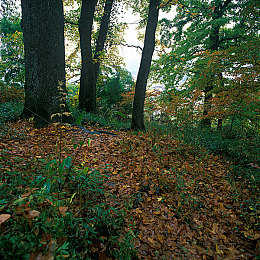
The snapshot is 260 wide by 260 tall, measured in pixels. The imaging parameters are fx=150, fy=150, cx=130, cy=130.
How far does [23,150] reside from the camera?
3258 mm

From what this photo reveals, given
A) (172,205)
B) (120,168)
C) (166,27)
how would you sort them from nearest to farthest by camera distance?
1. (172,205)
2. (120,168)
3. (166,27)

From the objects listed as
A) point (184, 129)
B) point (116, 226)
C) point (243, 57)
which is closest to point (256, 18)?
point (243, 57)

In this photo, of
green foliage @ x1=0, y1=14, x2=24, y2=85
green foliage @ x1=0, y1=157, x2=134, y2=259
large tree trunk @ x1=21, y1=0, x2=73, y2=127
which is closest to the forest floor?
green foliage @ x1=0, y1=157, x2=134, y2=259

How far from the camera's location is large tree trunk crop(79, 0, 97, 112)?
7279 mm

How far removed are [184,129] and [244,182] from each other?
2784mm

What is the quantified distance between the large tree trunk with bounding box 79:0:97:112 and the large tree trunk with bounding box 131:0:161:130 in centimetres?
259

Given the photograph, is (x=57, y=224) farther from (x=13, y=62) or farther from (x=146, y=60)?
(x=13, y=62)

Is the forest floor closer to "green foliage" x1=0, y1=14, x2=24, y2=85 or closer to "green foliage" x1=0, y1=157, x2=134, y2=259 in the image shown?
"green foliage" x1=0, y1=157, x2=134, y2=259

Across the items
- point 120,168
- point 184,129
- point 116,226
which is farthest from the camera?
point 184,129

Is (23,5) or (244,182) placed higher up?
(23,5)

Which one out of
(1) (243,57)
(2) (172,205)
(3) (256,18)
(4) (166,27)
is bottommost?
(2) (172,205)

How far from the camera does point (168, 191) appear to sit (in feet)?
9.29

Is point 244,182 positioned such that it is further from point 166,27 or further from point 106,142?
point 166,27

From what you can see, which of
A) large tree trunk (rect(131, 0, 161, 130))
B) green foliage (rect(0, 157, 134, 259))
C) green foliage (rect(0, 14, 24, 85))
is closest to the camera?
green foliage (rect(0, 157, 134, 259))
